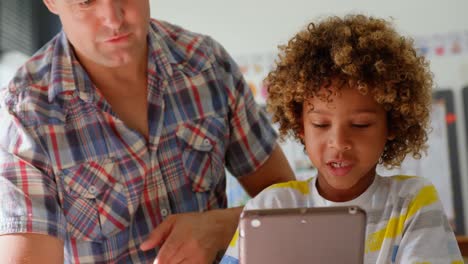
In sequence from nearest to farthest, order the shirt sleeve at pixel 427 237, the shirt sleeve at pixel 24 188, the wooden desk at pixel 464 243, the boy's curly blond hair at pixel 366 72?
the shirt sleeve at pixel 427 237 → the boy's curly blond hair at pixel 366 72 → the shirt sleeve at pixel 24 188 → the wooden desk at pixel 464 243

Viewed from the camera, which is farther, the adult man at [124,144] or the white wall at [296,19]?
the white wall at [296,19]

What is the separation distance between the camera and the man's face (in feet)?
3.78

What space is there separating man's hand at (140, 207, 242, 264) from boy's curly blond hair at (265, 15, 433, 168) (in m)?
0.25

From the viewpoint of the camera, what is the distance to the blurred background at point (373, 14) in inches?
99.7

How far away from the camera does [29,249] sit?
1097 millimetres

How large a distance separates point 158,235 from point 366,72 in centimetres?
49

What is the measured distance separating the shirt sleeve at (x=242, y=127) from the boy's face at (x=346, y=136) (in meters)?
0.34

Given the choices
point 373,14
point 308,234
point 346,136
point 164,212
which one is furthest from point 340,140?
point 373,14

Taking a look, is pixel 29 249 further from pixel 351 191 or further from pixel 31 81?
pixel 351 191

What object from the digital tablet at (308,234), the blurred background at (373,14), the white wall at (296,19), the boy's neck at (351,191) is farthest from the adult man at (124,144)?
the white wall at (296,19)

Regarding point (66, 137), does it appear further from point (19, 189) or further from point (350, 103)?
point (350, 103)

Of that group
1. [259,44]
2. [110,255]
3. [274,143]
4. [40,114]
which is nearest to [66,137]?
[40,114]

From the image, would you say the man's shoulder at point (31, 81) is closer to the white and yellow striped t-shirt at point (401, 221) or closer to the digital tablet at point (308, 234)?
the white and yellow striped t-shirt at point (401, 221)

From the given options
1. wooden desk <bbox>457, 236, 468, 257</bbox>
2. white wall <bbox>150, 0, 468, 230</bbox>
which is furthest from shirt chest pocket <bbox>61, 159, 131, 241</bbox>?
wooden desk <bbox>457, 236, 468, 257</bbox>
